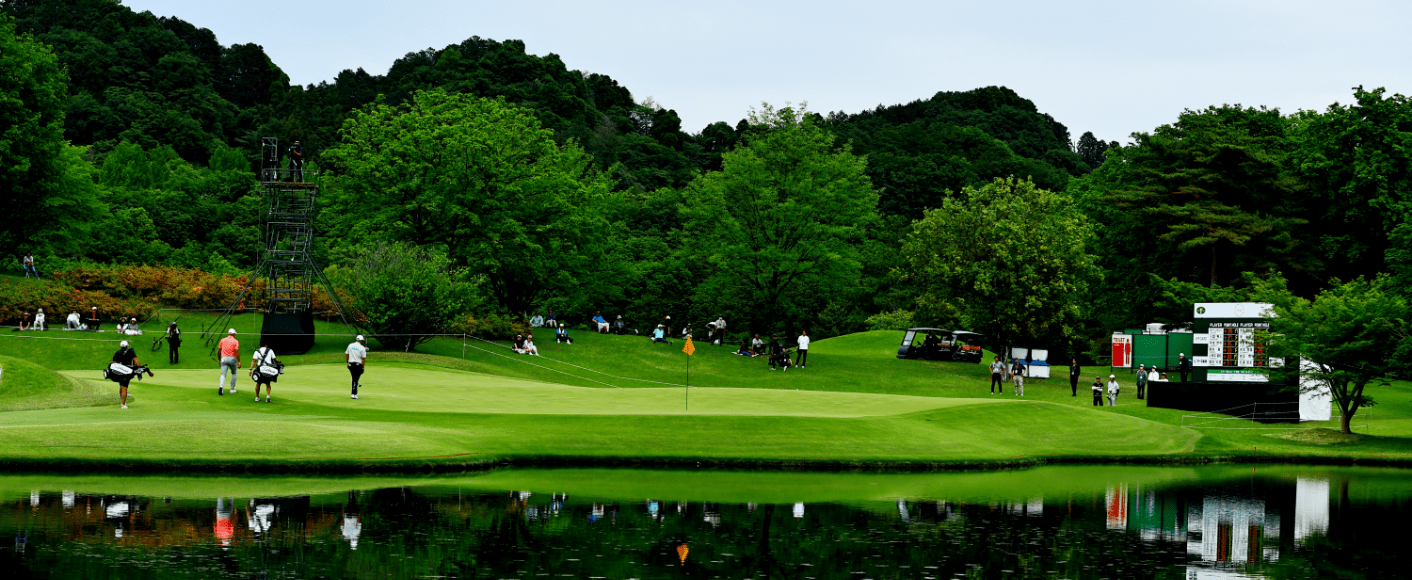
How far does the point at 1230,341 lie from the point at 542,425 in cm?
3200

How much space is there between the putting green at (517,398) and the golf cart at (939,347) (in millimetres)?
28852

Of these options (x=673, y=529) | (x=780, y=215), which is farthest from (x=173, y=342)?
(x=673, y=529)

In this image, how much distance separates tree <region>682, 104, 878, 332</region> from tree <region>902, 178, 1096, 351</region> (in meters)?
5.59

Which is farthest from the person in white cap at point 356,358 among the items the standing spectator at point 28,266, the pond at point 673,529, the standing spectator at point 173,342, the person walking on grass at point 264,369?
the standing spectator at point 28,266

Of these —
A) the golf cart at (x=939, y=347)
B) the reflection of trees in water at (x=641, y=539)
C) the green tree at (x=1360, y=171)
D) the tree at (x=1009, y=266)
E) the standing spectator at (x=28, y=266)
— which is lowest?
the reflection of trees in water at (x=641, y=539)

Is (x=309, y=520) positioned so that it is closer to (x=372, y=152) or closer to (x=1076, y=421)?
(x=1076, y=421)

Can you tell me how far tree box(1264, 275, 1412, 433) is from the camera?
44500 millimetres

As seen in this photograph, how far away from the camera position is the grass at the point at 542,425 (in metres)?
29.7

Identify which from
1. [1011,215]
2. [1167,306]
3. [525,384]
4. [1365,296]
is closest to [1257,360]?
[1365,296]

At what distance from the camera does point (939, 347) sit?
75.2m

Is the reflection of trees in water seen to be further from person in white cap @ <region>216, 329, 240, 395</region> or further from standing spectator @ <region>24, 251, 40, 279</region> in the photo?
standing spectator @ <region>24, 251, 40, 279</region>

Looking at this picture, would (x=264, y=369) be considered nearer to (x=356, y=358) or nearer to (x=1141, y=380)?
(x=356, y=358)

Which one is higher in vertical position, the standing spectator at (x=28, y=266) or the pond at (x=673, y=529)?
the standing spectator at (x=28, y=266)

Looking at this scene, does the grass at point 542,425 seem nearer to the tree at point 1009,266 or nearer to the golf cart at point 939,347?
the tree at point 1009,266
